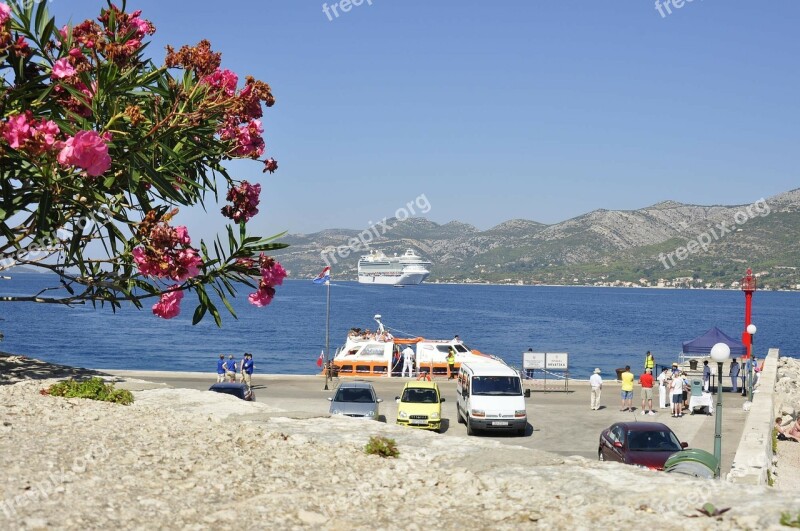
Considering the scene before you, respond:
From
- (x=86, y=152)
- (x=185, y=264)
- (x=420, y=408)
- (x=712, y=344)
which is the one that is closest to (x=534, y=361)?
(x=712, y=344)

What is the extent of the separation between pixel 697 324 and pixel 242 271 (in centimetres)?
13279

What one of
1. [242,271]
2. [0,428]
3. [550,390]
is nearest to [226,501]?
[242,271]

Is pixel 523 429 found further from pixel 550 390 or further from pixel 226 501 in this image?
pixel 226 501

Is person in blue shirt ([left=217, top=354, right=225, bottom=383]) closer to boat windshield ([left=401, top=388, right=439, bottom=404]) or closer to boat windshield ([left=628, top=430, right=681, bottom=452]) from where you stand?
boat windshield ([left=401, top=388, right=439, bottom=404])

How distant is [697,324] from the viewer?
13088 cm

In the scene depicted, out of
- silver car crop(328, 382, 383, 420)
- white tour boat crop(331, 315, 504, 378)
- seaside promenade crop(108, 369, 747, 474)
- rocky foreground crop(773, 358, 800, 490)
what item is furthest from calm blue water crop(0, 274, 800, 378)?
silver car crop(328, 382, 383, 420)

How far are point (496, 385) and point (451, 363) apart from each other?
13563mm

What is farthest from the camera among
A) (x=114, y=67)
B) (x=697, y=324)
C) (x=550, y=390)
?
(x=697, y=324)

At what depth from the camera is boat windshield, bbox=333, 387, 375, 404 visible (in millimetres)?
22094

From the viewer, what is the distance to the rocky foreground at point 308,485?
682 cm

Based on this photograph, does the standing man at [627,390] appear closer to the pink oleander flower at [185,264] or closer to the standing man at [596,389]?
the standing man at [596,389]

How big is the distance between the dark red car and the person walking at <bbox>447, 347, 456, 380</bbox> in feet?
61.0

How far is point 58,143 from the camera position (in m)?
7.08

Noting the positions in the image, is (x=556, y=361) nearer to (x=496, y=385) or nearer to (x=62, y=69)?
(x=496, y=385)
